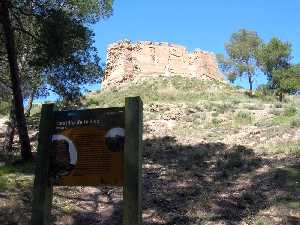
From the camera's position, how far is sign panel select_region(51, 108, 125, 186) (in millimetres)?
7082

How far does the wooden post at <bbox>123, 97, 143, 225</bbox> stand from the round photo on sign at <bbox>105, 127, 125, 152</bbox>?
78mm

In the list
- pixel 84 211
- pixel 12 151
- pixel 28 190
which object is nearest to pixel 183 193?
pixel 84 211

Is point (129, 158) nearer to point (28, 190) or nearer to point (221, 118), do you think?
point (28, 190)

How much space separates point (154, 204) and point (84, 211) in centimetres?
179

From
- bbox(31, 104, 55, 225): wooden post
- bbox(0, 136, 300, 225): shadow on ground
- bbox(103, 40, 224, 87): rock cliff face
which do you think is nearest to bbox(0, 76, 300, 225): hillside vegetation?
bbox(0, 136, 300, 225): shadow on ground

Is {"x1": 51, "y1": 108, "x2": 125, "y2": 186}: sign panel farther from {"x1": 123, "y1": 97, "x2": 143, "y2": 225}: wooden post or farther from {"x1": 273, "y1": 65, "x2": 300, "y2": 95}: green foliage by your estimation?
{"x1": 273, "y1": 65, "x2": 300, "y2": 95}: green foliage

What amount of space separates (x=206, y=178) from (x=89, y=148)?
823cm

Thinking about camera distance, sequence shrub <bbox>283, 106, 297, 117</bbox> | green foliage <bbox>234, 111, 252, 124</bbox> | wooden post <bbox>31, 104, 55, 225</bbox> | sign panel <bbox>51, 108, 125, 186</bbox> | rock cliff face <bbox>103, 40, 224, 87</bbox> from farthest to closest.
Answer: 1. rock cliff face <bbox>103, 40, 224, 87</bbox>
2. green foliage <bbox>234, 111, 252, 124</bbox>
3. shrub <bbox>283, 106, 297, 117</bbox>
4. wooden post <bbox>31, 104, 55, 225</bbox>
5. sign panel <bbox>51, 108, 125, 186</bbox>

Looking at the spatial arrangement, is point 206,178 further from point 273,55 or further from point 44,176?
point 273,55

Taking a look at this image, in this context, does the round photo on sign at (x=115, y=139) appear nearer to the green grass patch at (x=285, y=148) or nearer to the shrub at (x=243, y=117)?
the green grass patch at (x=285, y=148)

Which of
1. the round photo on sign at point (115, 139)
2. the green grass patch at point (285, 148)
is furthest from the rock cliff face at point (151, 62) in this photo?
the round photo on sign at point (115, 139)

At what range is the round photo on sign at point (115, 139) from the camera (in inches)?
280

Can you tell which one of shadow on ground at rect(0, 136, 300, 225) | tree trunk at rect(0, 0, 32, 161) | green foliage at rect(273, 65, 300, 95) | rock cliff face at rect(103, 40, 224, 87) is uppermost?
rock cliff face at rect(103, 40, 224, 87)

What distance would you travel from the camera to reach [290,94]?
50250 millimetres
